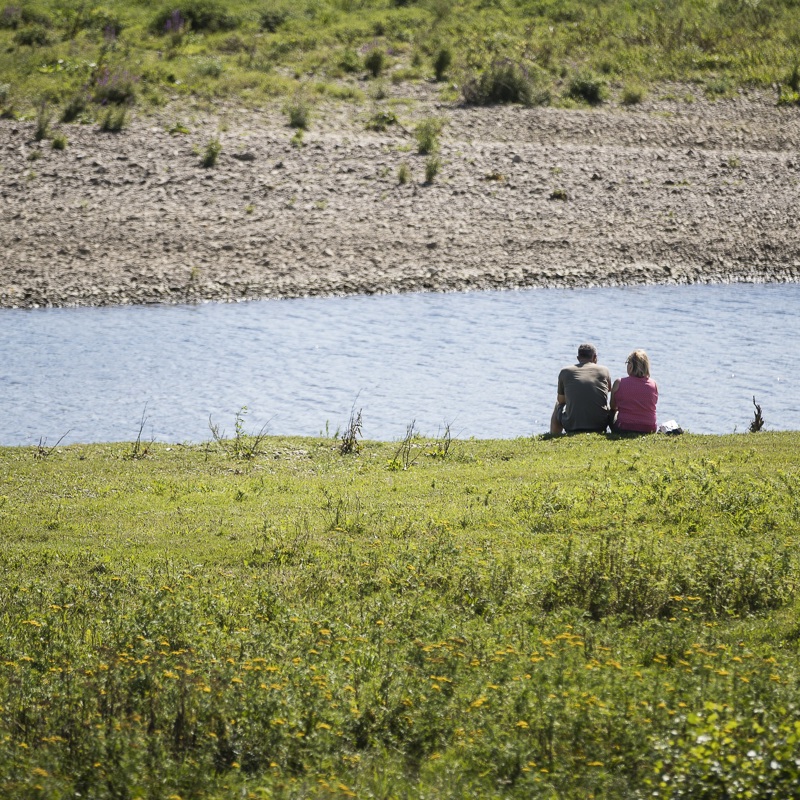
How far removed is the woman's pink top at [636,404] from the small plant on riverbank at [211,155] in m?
24.0

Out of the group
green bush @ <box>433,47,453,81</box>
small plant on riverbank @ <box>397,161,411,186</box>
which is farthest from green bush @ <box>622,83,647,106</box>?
small plant on riverbank @ <box>397,161,411,186</box>

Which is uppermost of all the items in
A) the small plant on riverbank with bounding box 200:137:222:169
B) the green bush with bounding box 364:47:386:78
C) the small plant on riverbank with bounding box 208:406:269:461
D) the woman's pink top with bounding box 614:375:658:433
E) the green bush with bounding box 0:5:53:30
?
the green bush with bounding box 0:5:53:30

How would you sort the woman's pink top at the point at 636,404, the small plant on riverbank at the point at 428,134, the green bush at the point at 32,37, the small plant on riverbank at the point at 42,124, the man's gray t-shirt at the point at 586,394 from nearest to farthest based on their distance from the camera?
the woman's pink top at the point at 636,404 → the man's gray t-shirt at the point at 586,394 → the small plant on riverbank at the point at 42,124 → the small plant on riverbank at the point at 428,134 → the green bush at the point at 32,37

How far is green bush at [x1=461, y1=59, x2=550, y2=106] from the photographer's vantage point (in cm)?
4519

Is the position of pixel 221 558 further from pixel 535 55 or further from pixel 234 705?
pixel 535 55

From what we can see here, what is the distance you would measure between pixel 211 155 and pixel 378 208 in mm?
5984

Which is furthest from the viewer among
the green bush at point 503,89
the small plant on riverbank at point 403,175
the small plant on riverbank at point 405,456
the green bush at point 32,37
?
the green bush at point 32,37

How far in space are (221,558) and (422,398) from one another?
11171 mm

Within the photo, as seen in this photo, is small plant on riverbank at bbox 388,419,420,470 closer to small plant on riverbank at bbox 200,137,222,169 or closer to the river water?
the river water

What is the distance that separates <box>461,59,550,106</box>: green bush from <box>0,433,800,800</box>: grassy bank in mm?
32659

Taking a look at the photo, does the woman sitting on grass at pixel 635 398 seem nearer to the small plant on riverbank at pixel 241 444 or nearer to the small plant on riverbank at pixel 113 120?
the small plant on riverbank at pixel 241 444

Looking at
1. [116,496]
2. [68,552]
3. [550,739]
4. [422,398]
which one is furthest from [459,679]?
[422,398]

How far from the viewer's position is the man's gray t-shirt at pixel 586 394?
16922 mm

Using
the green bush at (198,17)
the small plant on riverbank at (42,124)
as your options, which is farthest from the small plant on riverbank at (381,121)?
the green bush at (198,17)
